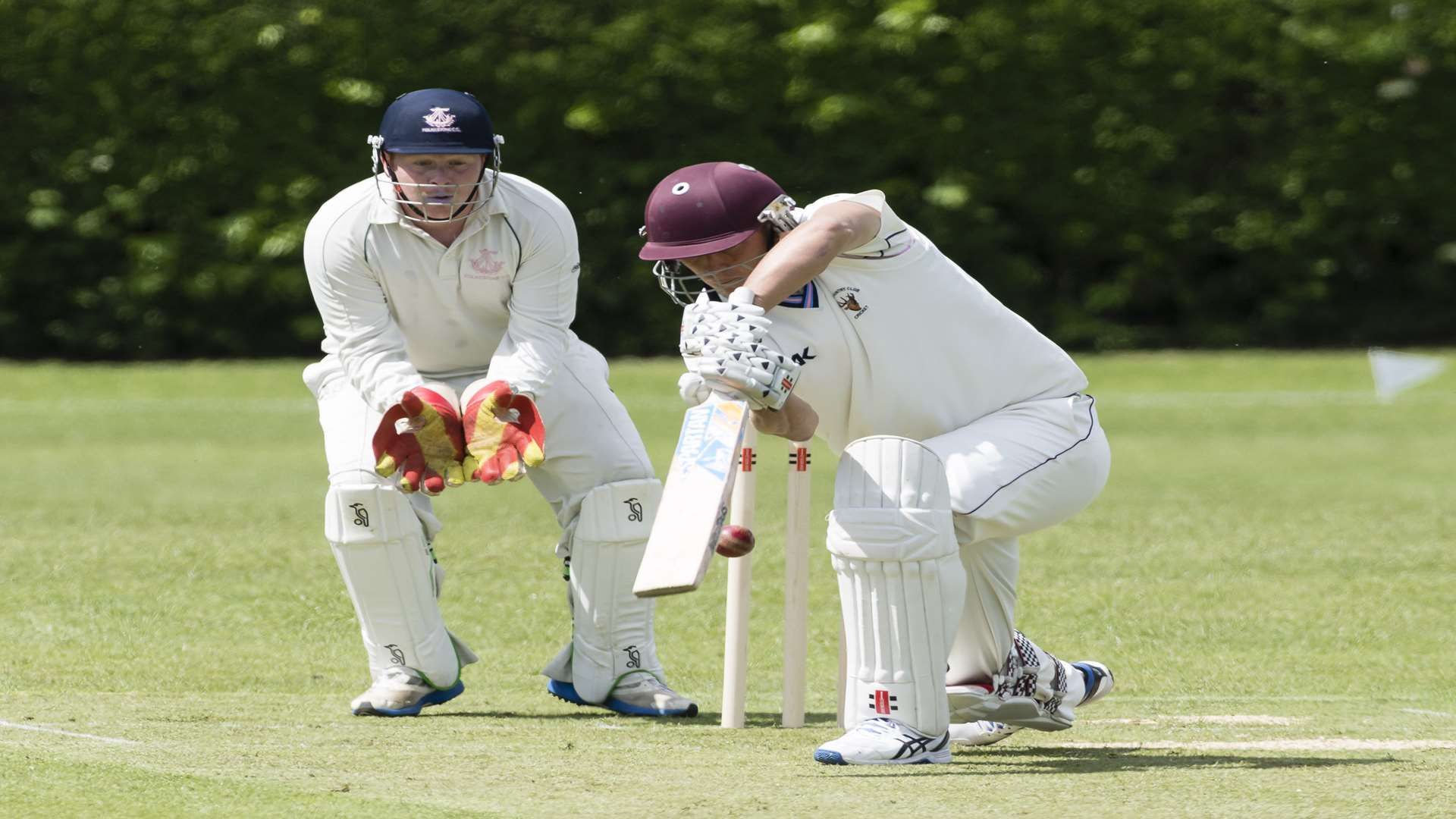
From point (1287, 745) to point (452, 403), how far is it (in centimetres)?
193

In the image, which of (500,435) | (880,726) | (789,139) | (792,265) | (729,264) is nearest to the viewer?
(792,265)

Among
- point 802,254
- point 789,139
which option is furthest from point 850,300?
point 789,139

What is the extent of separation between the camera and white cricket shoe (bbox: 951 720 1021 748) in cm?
415

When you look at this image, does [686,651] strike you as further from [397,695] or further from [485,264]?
[485,264]

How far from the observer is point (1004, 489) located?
3844 millimetres

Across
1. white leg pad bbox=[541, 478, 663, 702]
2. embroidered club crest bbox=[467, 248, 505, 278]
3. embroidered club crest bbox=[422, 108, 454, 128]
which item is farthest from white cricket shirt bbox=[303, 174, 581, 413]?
white leg pad bbox=[541, 478, 663, 702]

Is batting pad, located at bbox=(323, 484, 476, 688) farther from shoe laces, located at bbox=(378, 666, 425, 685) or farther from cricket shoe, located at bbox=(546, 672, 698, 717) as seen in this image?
cricket shoe, located at bbox=(546, 672, 698, 717)

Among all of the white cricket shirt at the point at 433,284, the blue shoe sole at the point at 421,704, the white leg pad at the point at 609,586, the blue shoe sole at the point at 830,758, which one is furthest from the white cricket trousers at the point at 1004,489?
the blue shoe sole at the point at 421,704

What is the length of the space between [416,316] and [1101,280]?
1160cm

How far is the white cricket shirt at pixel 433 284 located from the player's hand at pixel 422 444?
0.11 metres

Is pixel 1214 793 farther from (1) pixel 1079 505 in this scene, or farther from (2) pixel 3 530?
(2) pixel 3 530

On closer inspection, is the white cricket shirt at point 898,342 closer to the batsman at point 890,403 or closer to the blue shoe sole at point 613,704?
the batsman at point 890,403

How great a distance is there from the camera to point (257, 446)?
37.5 ft

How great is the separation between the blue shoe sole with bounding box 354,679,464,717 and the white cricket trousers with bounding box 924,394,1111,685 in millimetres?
1244
